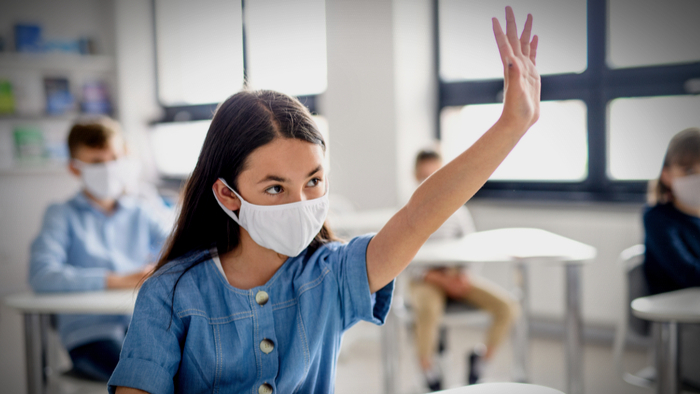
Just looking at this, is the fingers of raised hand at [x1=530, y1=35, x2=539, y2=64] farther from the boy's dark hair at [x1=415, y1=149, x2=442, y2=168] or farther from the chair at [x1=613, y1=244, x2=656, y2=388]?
the boy's dark hair at [x1=415, y1=149, x2=442, y2=168]

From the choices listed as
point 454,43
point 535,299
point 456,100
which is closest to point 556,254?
point 535,299

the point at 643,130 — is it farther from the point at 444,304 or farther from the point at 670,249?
the point at 444,304

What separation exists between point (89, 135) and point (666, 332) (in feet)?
6.92

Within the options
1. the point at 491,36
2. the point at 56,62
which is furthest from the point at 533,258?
the point at 56,62

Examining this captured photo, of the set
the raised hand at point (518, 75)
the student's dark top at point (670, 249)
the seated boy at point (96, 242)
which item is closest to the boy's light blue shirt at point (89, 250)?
the seated boy at point (96, 242)

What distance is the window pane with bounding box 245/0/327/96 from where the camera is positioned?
4.28 m

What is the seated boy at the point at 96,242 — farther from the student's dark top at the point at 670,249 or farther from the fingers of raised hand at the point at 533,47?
the student's dark top at the point at 670,249

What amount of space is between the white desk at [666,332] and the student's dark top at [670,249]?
33cm

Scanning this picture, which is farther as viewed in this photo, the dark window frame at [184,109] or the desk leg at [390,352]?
the dark window frame at [184,109]

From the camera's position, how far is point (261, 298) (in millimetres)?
1005

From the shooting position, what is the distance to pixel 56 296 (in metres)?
1.77

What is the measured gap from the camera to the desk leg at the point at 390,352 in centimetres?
236

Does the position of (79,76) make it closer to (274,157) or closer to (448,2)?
(448,2)

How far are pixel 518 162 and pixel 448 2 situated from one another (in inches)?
50.1
